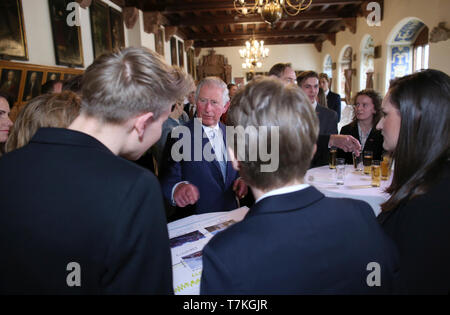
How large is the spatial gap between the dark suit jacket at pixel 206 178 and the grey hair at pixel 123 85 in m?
1.48

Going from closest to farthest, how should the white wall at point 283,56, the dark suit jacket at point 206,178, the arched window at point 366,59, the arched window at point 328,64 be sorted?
1. the dark suit jacket at point 206,178
2. the arched window at point 366,59
3. the arched window at point 328,64
4. the white wall at point 283,56

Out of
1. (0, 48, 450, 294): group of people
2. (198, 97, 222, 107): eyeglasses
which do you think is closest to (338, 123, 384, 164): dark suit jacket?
(198, 97, 222, 107): eyeglasses

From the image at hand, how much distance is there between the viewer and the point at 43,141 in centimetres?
90

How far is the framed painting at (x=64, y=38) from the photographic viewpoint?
4.90 metres

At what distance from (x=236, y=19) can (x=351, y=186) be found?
948 centimetres

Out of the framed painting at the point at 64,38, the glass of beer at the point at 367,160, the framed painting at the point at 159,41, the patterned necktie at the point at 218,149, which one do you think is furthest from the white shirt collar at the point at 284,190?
the framed painting at the point at 159,41

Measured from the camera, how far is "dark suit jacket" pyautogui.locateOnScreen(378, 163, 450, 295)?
3.44ft

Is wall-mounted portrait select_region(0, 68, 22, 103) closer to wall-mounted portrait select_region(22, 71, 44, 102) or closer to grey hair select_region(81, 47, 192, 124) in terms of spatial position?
wall-mounted portrait select_region(22, 71, 44, 102)

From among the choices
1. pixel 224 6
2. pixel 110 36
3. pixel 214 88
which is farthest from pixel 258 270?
pixel 224 6

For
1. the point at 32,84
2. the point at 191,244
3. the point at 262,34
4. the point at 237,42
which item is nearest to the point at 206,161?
the point at 191,244

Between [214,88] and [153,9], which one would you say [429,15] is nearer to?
[214,88]

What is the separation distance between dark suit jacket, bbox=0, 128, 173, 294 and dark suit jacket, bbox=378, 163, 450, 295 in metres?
0.86

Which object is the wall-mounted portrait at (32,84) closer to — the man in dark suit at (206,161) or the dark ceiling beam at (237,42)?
the man in dark suit at (206,161)

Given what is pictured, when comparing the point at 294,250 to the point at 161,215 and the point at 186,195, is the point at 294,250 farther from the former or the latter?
the point at 186,195
